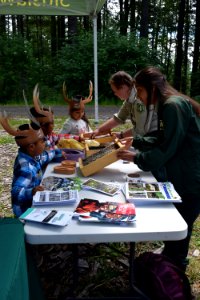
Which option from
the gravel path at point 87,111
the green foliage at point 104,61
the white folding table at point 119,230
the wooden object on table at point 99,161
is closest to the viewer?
the white folding table at point 119,230

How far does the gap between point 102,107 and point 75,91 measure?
1.67m

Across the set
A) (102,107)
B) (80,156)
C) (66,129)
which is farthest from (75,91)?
(80,156)

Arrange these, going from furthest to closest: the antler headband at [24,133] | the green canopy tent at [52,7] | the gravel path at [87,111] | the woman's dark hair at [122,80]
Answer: the gravel path at [87,111] < the green canopy tent at [52,7] < the woman's dark hair at [122,80] < the antler headband at [24,133]

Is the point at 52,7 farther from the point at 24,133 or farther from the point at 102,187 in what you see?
the point at 102,187

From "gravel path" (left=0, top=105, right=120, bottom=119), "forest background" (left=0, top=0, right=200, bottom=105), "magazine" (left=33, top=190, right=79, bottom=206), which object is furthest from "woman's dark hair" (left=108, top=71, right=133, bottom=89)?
"forest background" (left=0, top=0, right=200, bottom=105)

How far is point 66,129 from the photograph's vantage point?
3.61m

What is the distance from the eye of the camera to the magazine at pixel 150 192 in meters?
1.84

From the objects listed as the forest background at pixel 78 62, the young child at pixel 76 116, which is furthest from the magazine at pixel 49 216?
the forest background at pixel 78 62

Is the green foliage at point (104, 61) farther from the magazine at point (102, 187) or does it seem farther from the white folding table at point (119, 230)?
the white folding table at point (119, 230)

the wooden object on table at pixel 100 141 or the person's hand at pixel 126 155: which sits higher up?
the person's hand at pixel 126 155

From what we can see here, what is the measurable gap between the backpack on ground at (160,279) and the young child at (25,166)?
829mm

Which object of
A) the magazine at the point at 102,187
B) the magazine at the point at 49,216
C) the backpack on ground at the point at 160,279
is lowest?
the backpack on ground at the point at 160,279

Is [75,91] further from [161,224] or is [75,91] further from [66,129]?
[161,224]

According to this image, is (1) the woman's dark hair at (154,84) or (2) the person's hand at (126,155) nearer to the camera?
(1) the woman's dark hair at (154,84)
